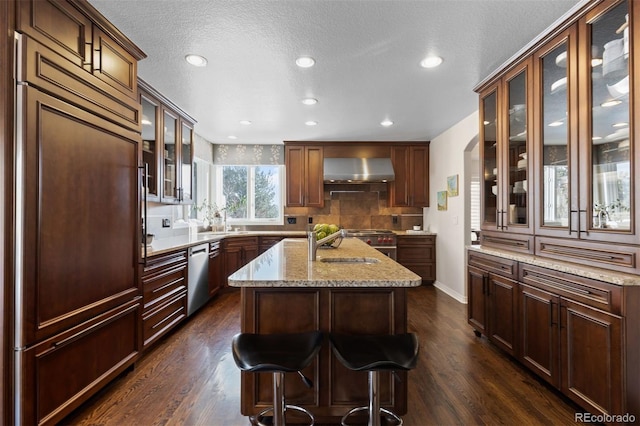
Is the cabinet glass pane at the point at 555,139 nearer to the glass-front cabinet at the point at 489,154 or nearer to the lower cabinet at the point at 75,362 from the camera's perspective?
the glass-front cabinet at the point at 489,154

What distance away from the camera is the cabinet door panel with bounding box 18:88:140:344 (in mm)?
1527

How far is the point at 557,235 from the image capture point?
217 centimetres

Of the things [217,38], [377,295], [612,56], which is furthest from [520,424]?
[217,38]

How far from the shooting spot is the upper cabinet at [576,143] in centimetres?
173

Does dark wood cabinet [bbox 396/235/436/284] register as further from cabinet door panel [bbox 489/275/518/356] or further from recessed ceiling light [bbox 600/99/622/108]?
recessed ceiling light [bbox 600/99/622/108]

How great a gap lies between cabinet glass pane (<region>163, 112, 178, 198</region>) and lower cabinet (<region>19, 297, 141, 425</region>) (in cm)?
166

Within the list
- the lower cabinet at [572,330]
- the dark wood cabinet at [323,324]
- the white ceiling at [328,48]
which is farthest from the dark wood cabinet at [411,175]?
the dark wood cabinet at [323,324]

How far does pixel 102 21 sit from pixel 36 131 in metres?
0.88

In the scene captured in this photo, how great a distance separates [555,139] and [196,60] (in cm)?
275

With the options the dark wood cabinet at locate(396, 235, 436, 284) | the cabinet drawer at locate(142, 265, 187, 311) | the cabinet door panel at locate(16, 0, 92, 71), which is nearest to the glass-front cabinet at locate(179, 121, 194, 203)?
the cabinet drawer at locate(142, 265, 187, 311)

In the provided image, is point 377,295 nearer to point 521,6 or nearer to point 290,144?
point 521,6

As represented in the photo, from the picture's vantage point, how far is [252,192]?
236 inches

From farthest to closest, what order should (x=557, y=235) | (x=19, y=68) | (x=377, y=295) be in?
(x=557, y=235)
(x=377, y=295)
(x=19, y=68)

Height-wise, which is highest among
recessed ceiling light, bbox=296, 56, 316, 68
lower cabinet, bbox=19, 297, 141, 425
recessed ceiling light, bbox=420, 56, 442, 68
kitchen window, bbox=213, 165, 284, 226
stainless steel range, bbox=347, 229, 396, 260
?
recessed ceiling light, bbox=296, 56, 316, 68
